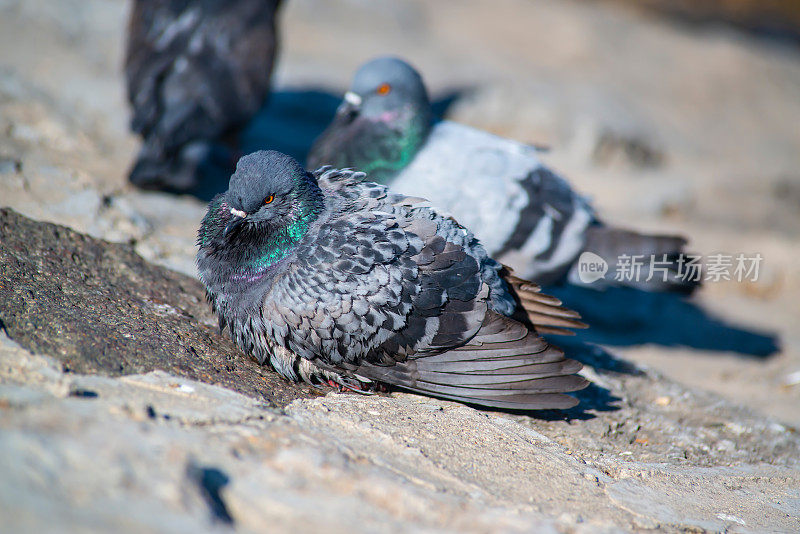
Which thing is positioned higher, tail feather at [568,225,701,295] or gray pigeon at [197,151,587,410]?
tail feather at [568,225,701,295]

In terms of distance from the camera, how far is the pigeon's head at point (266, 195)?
326cm

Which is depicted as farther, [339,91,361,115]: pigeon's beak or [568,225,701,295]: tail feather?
[339,91,361,115]: pigeon's beak

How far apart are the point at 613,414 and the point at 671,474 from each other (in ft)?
1.93

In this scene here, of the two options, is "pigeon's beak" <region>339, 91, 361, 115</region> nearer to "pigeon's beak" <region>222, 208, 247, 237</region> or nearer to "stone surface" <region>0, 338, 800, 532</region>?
"pigeon's beak" <region>222, 208, 247, 237</region>

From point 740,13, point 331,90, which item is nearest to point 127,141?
point 331,90

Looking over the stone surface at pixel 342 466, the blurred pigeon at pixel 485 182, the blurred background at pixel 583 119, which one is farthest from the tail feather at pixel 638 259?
the stone surface at pixel 342 466

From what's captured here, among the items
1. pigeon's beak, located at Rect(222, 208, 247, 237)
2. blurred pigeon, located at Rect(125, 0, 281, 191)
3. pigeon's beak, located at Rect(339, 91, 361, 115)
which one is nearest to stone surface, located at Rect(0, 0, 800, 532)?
blurred pigeon, located at Rect(125, 0, 281, 191)

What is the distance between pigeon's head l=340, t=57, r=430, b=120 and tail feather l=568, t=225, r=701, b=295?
1.55m

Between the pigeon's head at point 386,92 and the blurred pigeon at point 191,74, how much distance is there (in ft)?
4.46

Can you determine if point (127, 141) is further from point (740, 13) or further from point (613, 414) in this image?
point (740, 13)

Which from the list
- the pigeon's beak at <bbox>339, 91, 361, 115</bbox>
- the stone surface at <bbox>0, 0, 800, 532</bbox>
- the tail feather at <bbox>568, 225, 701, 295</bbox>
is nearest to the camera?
the stone surface at <bbox>0, 0, 800, 532</bbox>

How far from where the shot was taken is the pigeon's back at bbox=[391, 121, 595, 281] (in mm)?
4414

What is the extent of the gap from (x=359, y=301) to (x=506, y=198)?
5.64ft

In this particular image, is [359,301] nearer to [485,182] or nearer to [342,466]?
[342,466]
